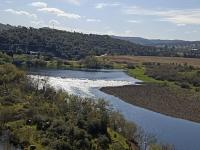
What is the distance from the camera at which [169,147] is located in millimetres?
65000

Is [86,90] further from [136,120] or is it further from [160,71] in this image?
[160,71]

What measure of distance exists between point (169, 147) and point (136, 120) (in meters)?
27.6

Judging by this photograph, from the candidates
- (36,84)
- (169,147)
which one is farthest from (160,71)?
(169,147)

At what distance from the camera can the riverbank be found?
352ft

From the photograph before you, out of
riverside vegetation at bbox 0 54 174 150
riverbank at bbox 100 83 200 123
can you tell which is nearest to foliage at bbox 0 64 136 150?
riverside vegetation at bbox 0 54 174 150

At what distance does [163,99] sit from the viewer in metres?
124

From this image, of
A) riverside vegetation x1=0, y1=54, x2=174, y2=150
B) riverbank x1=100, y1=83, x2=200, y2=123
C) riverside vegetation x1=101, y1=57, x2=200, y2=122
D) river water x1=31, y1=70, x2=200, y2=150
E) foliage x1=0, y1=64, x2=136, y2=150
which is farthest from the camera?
riverside vegetation x1=101, y1=57, x2=200, y2=122

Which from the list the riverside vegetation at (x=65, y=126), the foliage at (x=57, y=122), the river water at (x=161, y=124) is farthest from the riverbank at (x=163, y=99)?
the riverside vegetation at (x=65, y=126)

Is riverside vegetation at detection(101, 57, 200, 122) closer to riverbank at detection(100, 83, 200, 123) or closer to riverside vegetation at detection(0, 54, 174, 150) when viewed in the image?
riverbank at detection(100, 83, 200, 123)

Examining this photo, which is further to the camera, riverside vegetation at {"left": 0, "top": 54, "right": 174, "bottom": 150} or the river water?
the river water

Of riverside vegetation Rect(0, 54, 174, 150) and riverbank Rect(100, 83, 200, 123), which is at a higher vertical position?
riverside vegetation Rect(0, 54, 174, 150)

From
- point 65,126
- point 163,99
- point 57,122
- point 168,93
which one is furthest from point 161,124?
point 168,93

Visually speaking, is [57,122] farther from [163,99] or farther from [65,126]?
[163,99]

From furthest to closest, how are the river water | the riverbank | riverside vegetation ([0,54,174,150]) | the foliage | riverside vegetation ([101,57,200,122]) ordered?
riverside vegetation ([101,57,200,122]) < the riverbank < the river water < the foliage < riverside vegetation ([0,54,174,150])
